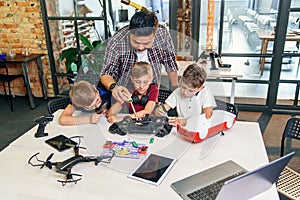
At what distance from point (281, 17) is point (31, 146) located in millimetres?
2714

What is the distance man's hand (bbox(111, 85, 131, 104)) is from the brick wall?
2888mm

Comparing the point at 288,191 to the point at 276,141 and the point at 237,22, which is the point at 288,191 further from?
the point at 237,22

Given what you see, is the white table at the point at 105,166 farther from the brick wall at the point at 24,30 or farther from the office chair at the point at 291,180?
the brick wall at the point at 24,30

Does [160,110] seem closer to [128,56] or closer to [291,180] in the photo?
[128,56]

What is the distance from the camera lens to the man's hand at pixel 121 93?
105 cm

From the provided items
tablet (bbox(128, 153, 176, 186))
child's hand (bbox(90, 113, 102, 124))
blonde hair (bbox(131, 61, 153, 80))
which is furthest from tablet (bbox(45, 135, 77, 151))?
blonde hair (bbox(131, 61, 153, 80))

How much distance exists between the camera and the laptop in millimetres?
868

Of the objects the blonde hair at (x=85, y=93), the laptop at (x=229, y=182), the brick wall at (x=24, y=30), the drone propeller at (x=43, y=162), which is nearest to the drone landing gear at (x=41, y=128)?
the drone propeller at (x=43, y=162)

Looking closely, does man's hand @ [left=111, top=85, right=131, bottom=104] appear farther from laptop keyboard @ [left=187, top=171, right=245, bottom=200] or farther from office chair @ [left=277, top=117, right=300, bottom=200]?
office chair @ [left=277, top=117, right=300, bottom=200]

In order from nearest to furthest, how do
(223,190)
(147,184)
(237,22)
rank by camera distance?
1. (223,190)
2. (147,184)
3. (237,22)

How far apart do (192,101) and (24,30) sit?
10.3 feet

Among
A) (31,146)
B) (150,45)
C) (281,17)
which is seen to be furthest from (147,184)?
(281,17)

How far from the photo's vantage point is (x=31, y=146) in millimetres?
1521

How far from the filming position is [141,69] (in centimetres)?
104
